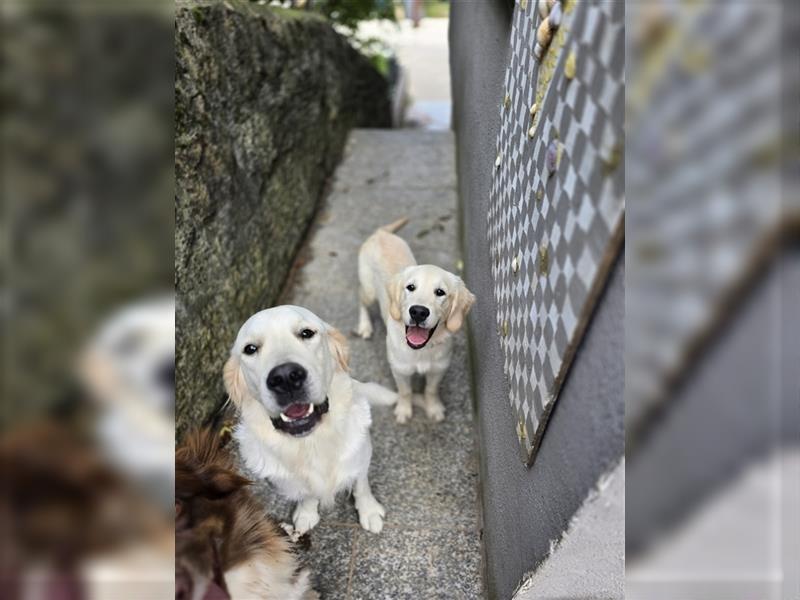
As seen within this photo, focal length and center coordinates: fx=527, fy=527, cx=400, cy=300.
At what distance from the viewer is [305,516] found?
2.35 meters

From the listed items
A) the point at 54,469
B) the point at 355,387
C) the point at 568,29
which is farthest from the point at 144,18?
the point at 355,387

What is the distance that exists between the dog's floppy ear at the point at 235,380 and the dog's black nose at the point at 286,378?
0.82 ft

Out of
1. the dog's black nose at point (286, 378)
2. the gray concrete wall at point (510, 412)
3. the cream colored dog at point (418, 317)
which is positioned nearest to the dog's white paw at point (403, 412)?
the cream colored dog at point (418, 317)

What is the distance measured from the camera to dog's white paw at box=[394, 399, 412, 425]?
2891 millimetres

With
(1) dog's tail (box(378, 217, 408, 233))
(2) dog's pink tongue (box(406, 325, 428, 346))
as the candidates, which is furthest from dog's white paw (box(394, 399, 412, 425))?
(1) dog's tail (box(378, 217, 408, 233))

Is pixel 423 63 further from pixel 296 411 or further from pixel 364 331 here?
pixel 296 411

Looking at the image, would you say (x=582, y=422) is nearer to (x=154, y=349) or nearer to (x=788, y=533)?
(x=788, y=533)

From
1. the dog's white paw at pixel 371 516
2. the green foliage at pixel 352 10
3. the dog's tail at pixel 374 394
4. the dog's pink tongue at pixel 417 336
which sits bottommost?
the dog's white paw at pixel 371 516

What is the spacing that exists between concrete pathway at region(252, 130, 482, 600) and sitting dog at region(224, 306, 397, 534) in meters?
0.13

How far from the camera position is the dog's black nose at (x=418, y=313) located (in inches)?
97.1

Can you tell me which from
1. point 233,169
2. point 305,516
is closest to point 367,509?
point 305,516

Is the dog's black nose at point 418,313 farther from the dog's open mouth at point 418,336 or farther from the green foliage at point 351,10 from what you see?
the green foliage at point 351,10

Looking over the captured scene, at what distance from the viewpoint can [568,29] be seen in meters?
1.05

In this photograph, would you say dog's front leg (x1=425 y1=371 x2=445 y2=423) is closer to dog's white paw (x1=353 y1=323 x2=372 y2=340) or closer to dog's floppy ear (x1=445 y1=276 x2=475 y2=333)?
dog's floppy ear (x1=445 y1=276 x2=475 y2=333)
